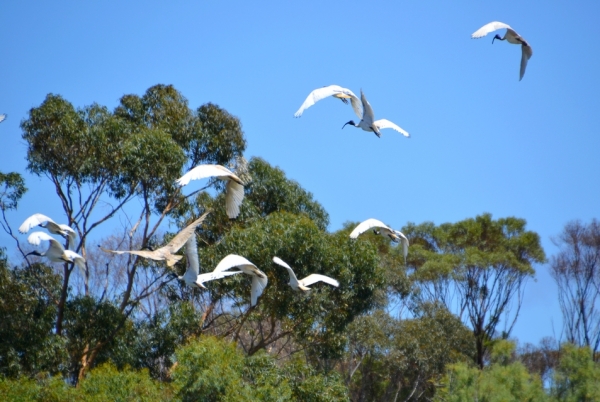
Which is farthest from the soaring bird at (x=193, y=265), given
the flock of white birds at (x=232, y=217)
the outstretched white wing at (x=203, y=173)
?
the outstretched white wing at (x=203, y=173)

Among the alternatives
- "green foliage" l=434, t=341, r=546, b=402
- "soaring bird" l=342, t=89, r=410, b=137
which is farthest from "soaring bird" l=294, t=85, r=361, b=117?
"green foliage" l=434, t=341, r=546, b=402

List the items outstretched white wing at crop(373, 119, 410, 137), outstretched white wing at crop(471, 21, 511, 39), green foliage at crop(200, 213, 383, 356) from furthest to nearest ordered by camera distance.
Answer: green foliage at crop(200, 213, 383, 356)
outstretched white wing at crop(373, 119, 410, 137)
outstretched white wing at crop(471, 21, 511, 39)

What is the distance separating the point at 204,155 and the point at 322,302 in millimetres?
4918

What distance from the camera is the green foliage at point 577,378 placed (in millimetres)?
18641

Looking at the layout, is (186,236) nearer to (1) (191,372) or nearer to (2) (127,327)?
(1) (191,372)

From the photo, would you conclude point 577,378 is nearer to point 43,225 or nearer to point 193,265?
point 193,265

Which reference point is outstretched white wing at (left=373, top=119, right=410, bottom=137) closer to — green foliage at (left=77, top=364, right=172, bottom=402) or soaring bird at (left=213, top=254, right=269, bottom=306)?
soaring bird at (left=213, top=254, right=269, bottom=306)

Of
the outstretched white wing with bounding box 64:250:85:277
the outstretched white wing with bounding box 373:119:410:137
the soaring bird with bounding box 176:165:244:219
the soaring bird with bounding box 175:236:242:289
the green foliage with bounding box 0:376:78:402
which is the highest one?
the outstretched white wing with bounding box 373:119:410:137

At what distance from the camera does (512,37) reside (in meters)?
13.8

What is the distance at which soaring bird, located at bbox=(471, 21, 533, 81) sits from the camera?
43.4ft

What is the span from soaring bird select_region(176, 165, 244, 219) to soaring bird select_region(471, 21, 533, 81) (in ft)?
13.7

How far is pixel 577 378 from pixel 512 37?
8106 millimetres

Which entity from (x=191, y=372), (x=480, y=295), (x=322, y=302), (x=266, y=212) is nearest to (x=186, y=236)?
(x=191, y=372)

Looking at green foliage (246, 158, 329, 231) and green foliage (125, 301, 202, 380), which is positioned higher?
green foliage (246, 158, 329, 231)
